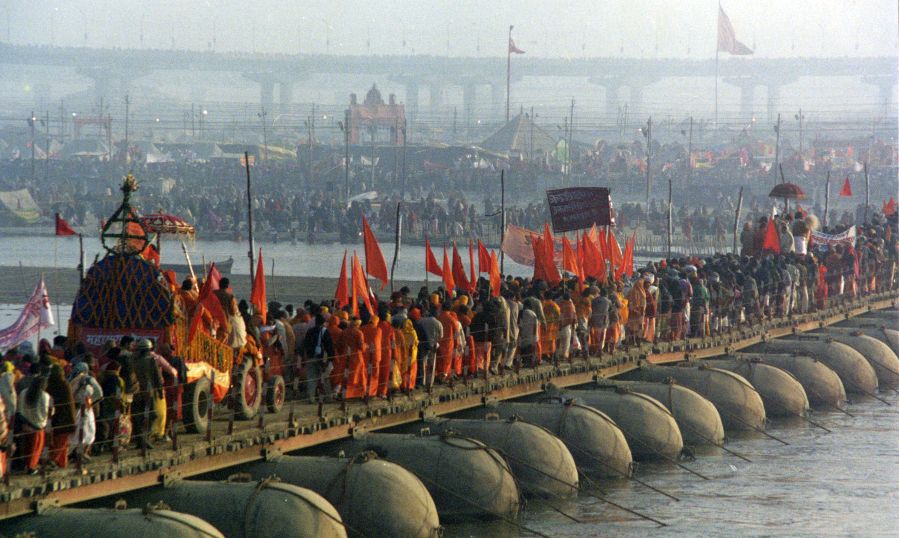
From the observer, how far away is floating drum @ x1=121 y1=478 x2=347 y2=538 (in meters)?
20.5

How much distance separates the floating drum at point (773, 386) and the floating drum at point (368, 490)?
14073 mm

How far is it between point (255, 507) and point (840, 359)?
72.7 feet

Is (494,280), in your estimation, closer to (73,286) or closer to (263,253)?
(73,286)

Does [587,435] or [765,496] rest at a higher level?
[587,435]

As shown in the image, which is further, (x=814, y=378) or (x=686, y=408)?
(x=814, y=378)

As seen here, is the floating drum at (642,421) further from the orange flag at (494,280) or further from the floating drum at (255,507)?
the floating drum at (255,507)

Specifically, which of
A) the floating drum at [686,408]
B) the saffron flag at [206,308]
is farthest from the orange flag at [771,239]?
the saffron flag at [206,308]

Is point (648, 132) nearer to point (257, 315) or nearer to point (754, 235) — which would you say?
point (754, 235)

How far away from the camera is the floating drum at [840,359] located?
131 ft

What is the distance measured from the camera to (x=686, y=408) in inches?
1244

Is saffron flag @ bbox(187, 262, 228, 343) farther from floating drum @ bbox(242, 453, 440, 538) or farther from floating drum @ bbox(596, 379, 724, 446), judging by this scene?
floating drum @ bbox(596, 379, 724, 446)

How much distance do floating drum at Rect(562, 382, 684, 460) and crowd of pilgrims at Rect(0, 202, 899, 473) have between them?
1290mm

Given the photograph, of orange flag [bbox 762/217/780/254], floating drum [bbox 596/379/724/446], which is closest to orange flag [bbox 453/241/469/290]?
floating drum [bbox 596/379/724/446]

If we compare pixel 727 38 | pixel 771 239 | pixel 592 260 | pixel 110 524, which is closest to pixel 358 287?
pixel 592 260
